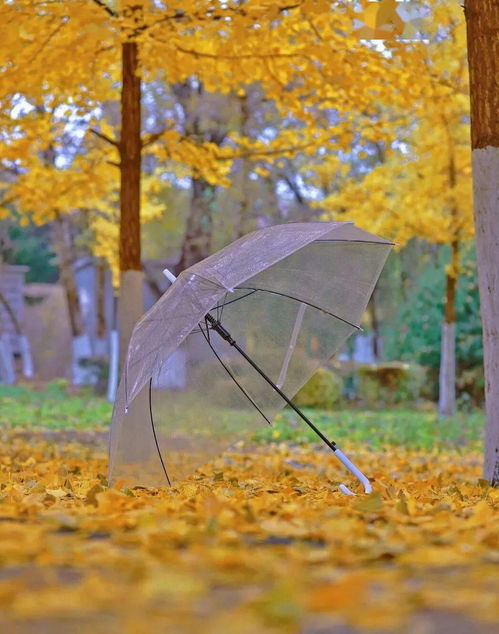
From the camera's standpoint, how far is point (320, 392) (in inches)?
725

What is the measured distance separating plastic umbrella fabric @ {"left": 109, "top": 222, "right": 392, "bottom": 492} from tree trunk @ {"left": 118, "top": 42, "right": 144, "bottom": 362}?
10.4ft

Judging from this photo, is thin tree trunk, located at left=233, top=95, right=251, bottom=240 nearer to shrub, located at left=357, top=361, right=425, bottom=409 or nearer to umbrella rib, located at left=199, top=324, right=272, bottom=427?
shrub, located at left=357, top=361, right=425, bottom=409

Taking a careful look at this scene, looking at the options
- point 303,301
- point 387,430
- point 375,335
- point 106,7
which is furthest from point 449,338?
point 375,335

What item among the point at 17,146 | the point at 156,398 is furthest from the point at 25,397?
the point at 156,398

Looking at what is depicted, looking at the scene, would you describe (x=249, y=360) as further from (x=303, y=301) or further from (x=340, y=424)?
(x=340, y=424)

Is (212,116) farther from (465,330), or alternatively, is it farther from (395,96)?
(395,96)

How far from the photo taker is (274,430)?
44.1 feet

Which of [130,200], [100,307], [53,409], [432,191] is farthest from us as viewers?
[100,307]

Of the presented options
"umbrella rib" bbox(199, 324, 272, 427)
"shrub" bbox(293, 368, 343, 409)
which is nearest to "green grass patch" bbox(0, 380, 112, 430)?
"shrub" bbox(293, 368, 343, 409)

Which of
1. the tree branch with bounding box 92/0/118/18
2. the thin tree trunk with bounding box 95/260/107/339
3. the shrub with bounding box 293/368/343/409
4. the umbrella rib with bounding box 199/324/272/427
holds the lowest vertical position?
the shrub with bounding box 293/368/343/409

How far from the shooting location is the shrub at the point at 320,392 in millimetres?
18250

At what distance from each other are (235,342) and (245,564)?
8.54 feet

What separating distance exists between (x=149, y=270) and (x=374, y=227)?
10.2m

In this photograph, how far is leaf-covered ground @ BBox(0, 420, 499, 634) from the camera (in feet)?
7.80
